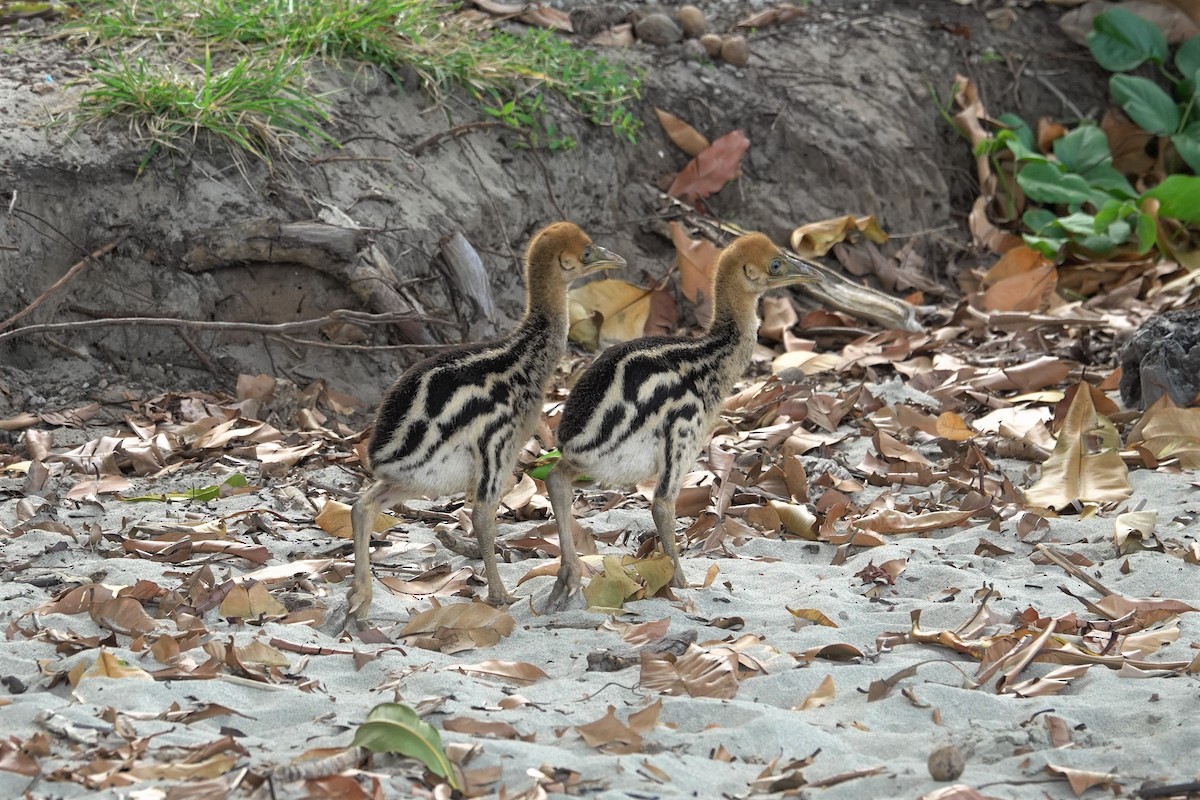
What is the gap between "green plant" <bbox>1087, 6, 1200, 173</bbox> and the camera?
1090 centimetres

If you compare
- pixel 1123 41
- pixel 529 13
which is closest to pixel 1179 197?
pixel 1123 41

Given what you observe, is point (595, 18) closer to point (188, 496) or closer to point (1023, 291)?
point (1023, 291)

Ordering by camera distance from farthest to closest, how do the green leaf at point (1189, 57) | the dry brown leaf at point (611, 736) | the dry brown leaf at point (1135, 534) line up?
1. the green leaf at point (1189, 57)
2. the dry brown leaf at point (1135, 534)
3. the dry brown leaf at point (611, 736)

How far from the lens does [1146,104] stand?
1094cm

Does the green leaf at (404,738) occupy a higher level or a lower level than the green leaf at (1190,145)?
higher

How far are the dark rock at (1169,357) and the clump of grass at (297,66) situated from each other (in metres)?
3.66

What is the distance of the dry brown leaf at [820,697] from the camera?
4.12 meters

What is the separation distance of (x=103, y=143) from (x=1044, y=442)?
5.08m

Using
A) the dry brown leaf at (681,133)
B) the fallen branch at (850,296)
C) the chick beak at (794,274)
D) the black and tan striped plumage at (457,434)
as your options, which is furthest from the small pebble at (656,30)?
the black and tan striped plumage at (457,434)

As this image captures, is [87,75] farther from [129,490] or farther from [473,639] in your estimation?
[473,639]

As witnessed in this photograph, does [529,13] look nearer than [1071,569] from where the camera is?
No

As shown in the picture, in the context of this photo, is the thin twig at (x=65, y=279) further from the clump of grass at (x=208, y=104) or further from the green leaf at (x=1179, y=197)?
the green leaf at (x=1179, y=197)

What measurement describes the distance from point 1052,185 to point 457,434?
686cm

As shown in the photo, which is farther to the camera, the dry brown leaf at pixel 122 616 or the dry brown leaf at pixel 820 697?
the dry brown leaf at pixel 122 616
